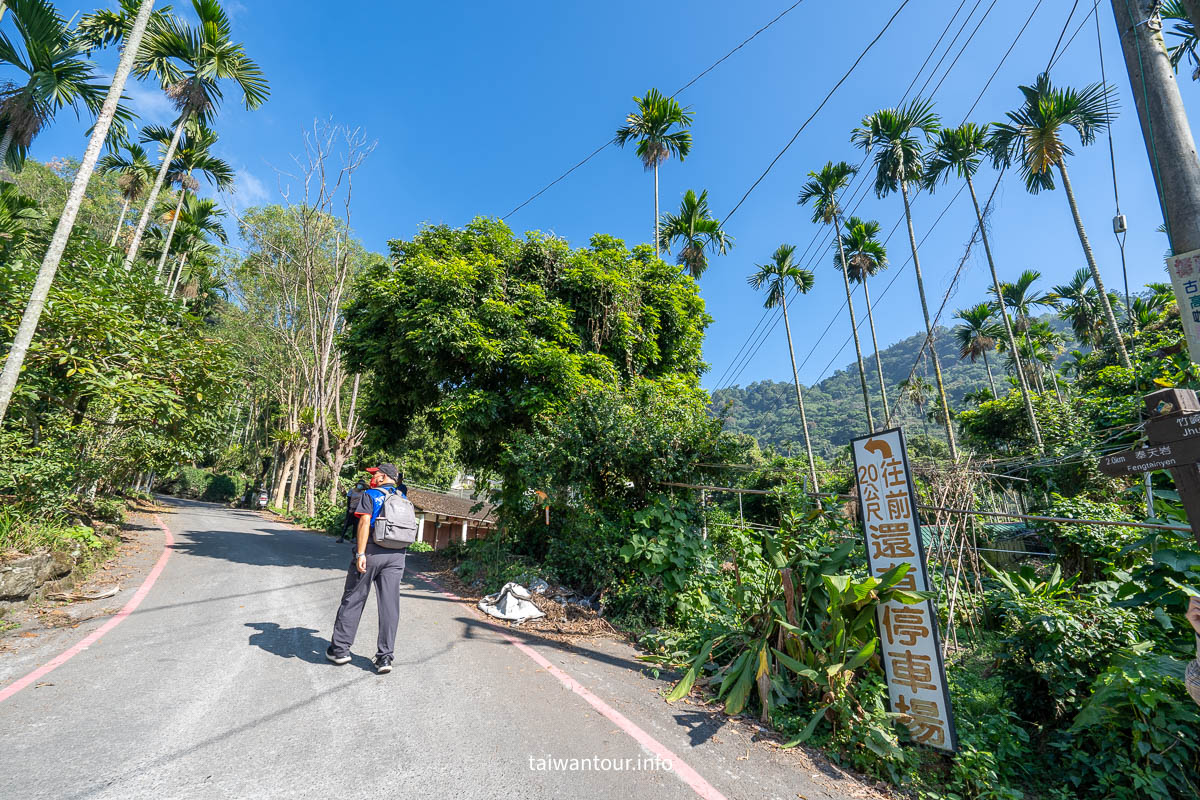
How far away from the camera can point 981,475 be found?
241 inches

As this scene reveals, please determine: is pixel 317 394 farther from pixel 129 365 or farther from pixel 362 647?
pixel 362 647

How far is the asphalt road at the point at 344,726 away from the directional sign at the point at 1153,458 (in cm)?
303

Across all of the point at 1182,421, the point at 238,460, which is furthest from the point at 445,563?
the point at 238,460

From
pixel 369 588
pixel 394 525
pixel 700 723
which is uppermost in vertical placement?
pixel 394 525

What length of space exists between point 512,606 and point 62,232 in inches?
304

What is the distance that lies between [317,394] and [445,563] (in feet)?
41.8

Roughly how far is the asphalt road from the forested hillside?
4977cm

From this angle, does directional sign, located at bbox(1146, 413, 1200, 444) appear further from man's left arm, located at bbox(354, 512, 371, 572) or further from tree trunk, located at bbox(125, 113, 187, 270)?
tree trunk, located at bbox(125, 113, 187, 270)

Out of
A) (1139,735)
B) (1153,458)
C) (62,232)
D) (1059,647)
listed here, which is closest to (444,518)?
(62,232)

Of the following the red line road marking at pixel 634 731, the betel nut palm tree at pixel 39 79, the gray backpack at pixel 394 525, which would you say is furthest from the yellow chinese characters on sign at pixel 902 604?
the betel nut palm tree at pixel 39 79

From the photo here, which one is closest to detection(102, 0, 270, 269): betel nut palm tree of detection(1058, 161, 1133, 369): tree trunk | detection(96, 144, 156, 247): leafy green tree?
detection(96, 144, 156, 247): leafy green tree

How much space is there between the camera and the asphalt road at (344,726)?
2.75 metres

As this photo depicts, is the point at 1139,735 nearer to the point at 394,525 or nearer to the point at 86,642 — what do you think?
the point at 394,525

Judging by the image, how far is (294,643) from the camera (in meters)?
5.04
